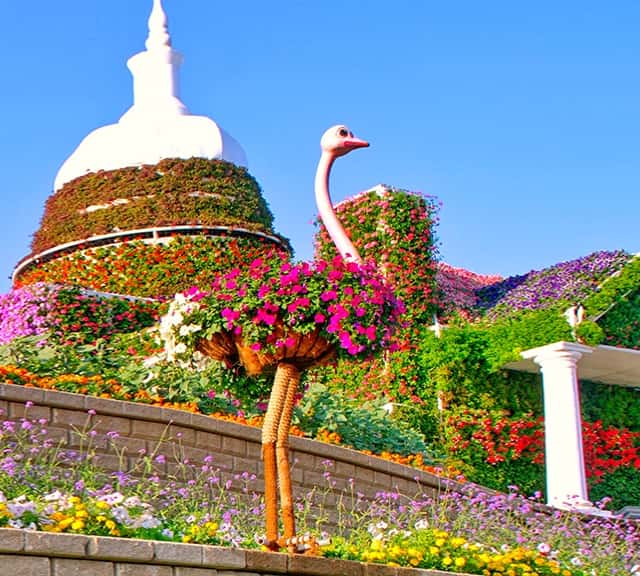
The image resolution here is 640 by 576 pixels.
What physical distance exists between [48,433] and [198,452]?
1.30 meters

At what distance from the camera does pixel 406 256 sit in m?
15.4

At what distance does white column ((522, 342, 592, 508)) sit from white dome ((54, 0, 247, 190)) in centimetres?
775

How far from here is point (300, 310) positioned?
6965mm

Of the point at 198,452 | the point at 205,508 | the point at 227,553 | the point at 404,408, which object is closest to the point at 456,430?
the point at 404,408

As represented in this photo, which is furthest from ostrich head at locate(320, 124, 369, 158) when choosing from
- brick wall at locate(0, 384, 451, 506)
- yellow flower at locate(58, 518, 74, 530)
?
yellow flower at locate(58, 518, 74, 530)

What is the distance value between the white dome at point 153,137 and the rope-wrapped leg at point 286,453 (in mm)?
12207

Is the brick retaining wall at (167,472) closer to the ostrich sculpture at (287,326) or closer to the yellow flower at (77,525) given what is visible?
the yellow flower at (77,525)

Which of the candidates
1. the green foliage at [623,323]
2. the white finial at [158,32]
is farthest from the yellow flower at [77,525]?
the white finial at [158,32]

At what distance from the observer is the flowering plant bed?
6973mm

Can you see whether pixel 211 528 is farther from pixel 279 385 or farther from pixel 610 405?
pixel 610 405

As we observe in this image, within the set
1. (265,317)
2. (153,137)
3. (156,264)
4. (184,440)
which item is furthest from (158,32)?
(265,317)

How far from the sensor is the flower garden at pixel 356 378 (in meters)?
7.05

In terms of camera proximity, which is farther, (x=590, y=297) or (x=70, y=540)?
(x=590, y=297)

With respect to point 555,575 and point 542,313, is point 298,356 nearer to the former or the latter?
point 555,575
